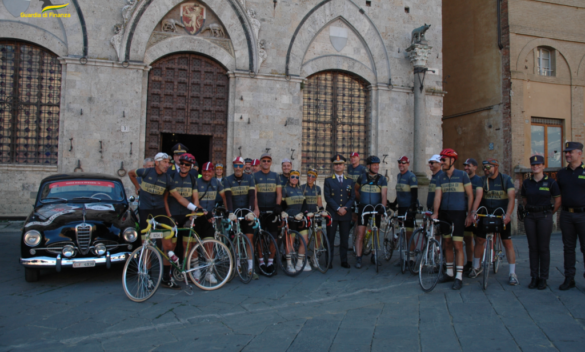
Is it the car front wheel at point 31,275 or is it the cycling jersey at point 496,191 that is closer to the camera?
the car front wheel at point 31,275

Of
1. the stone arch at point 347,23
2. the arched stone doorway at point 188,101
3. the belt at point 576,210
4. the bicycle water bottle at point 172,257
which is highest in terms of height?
the stone arch at point 347,23

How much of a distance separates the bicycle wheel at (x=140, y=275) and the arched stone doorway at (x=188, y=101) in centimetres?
772

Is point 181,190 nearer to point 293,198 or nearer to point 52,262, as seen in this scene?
point 293,198

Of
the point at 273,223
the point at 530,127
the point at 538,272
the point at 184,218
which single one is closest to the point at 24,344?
the point at 184,218

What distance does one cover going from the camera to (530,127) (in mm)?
15711

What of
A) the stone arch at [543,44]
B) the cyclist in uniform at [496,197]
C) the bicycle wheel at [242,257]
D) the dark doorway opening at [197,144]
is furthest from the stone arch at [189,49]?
the stone arch at [543,44]

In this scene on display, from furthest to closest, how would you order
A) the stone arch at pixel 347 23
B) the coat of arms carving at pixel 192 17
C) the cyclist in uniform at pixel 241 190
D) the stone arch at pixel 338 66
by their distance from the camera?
the stone arch at pixel 338 66, the stone arch at pixel 347 23, the coat of arms carving at pixel 192 17, the cyclist in uniform at pixel 241 190

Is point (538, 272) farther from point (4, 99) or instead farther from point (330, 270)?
point (4, 99)

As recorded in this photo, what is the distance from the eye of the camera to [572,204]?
6.18m

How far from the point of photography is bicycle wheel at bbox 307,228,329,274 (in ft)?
24.5

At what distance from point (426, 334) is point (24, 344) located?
13.4 feet

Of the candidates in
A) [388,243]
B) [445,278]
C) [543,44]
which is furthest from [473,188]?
[543,44]

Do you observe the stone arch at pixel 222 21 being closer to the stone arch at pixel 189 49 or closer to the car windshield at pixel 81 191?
the stone arch at pixel 189 49

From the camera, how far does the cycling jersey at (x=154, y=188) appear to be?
6.27 meters
